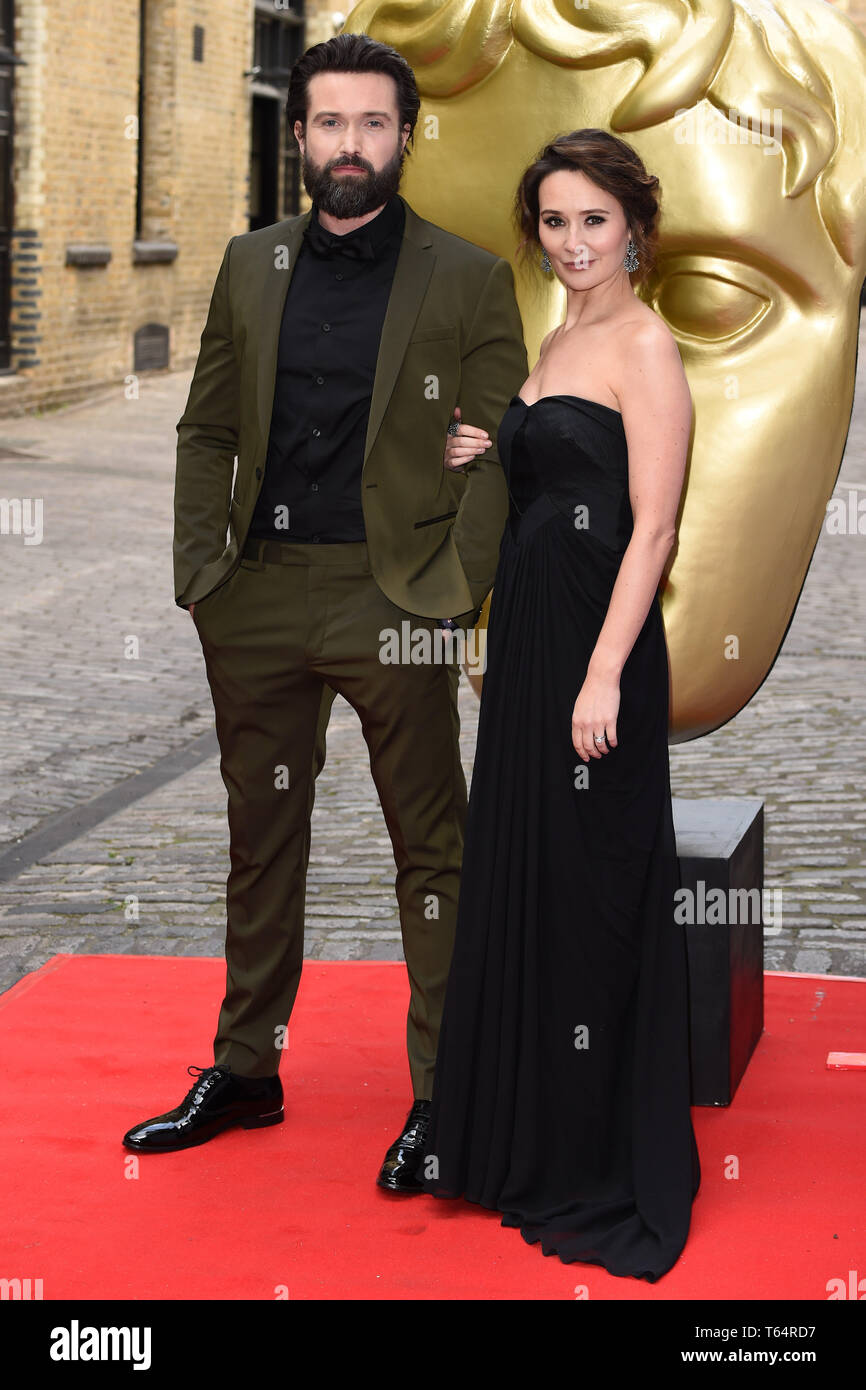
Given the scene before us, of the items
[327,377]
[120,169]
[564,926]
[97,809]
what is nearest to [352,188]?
[327,377]

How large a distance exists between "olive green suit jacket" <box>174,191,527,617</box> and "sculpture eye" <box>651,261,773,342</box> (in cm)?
68

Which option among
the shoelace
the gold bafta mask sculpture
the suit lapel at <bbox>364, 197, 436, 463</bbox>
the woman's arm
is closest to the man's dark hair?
the suit lapel at <bbox>364, 197, 436, 463</bbox>

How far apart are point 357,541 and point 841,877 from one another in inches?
112

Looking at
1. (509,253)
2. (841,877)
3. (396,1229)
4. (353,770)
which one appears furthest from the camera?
(353,770)

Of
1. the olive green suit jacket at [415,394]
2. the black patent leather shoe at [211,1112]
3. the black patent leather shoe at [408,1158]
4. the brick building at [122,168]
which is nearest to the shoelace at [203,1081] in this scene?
the black patent leather shoe at [211,1112]

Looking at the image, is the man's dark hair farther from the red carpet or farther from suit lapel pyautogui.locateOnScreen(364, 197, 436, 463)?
the red carpet

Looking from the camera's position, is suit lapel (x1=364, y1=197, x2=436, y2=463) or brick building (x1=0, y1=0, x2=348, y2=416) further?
brick building (x1=0, y1=0, x2=348, y2=416)

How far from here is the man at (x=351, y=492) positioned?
Result: 3598mm

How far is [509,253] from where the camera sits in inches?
173

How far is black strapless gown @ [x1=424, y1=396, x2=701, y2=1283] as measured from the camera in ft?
11.5

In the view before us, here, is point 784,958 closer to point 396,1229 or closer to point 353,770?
point 396,1229
